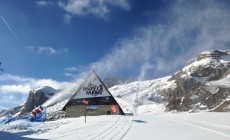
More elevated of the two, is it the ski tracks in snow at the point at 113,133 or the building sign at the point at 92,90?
the building sign at the point at 92,90

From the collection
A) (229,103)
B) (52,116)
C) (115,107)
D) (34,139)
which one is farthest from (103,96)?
(229,103)

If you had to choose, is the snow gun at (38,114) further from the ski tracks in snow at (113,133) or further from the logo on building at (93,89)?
the ski tracks in snow at (113,133)

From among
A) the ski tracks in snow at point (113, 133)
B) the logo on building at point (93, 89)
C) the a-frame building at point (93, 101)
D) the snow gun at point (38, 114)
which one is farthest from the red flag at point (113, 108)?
the ski tracks in snow at point (113, 133)

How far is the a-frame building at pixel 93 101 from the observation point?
205ft

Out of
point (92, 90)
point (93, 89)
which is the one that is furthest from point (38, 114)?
point (93, 89)

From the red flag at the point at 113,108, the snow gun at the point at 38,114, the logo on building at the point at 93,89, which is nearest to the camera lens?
the snow gun at the point at 38,114

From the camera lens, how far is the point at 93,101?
63531 millimetres

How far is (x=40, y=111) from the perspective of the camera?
49312 mm

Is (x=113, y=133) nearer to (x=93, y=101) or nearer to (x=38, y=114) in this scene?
(x=38, y=114)

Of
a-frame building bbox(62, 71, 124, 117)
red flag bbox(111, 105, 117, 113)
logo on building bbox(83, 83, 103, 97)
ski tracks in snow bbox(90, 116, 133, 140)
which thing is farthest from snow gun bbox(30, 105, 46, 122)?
ski tracks in snow bbox(90, 116, 133, 140)

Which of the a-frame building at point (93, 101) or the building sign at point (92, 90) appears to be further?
the building sign at point (92, 90)

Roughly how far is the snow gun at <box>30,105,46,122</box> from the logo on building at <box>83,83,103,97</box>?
15.8 metres

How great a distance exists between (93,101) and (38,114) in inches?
595

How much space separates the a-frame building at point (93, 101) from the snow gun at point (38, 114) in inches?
516
